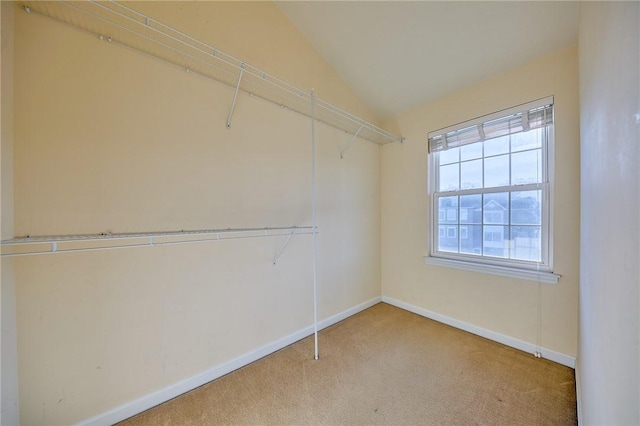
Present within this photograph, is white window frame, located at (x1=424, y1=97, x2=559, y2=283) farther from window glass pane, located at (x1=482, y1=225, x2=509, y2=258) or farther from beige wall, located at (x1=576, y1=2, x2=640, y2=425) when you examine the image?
beige wall, located at (x1=576, y1=2, x2=640, y2=425)

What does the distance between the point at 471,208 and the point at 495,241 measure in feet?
1.25

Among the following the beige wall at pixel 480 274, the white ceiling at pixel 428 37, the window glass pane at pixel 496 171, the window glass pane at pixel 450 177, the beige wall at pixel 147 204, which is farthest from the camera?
the window glass pane at pixel 450 177

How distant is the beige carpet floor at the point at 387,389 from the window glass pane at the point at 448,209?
1.19 m

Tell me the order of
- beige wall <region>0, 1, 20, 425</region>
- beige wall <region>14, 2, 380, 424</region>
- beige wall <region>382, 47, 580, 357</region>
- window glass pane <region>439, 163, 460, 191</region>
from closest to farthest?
beige wall <region>0, 1, 20, 425</region>, beige wall <region>14, 2, 380, 424</region>, beige wall <region>382, 47, 580, 357</region>, window glass pane <region>439, 163, 460, 191</region>

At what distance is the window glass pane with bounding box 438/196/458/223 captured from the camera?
8.28 ft

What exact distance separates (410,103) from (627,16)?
2.42 metres

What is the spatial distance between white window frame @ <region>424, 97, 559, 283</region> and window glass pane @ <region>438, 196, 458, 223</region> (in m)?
0.04

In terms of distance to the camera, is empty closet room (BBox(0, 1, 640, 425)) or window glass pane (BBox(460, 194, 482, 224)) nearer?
empty closet room (BBox(0, 1, 640, 425))

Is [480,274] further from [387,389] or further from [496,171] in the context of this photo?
[387,389]

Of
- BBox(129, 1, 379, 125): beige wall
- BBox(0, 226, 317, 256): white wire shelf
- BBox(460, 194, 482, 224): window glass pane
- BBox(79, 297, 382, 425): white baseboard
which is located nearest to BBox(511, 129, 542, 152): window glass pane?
BBox(460, 194, 482, 224): window glass pane

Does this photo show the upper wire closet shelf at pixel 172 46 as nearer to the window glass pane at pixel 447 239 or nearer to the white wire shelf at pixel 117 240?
the white wire shelf at pixel 117 240

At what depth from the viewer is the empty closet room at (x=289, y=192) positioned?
1.10 metres

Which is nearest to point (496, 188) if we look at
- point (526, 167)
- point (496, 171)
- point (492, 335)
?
point (496, 171)

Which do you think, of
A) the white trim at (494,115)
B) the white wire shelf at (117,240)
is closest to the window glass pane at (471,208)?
the white trim at (494,115)
